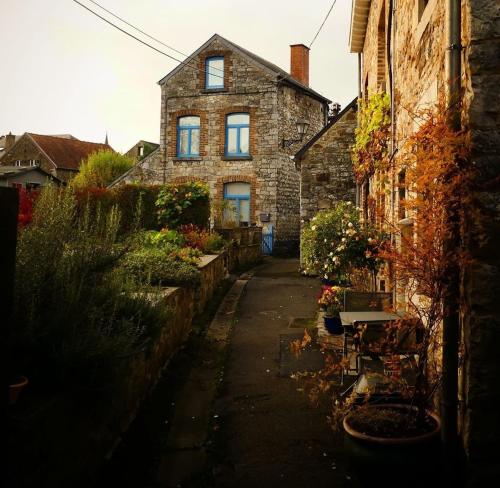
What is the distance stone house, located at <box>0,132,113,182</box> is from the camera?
3919 centimetres

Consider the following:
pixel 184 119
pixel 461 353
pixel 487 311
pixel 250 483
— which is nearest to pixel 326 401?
pixel 250 483

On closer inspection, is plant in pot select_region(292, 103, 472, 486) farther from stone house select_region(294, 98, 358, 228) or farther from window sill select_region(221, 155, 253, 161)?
window sill select_region(221, 155, 253, 161)

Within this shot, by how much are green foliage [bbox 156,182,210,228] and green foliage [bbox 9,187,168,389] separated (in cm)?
956

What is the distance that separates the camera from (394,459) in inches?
119

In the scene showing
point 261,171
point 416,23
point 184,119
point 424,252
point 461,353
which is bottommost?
point 461,353

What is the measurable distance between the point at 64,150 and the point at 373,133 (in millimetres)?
38321

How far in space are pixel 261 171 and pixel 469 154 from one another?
16.7 meters

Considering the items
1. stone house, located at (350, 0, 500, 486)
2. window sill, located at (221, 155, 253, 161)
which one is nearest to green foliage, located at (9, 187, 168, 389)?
stone house, located at (350, 0, 500, 486)

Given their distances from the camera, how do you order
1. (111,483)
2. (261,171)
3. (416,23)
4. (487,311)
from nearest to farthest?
(487,311) → (111,483) → (416,23) → (261,171)

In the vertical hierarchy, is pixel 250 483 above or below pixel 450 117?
below

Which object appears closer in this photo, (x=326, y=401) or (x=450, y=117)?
(x=450, y=117)

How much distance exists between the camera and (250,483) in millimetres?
3566

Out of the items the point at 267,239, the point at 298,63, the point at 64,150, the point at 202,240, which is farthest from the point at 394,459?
the point at 64,150

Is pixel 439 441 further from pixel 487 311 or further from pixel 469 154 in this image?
pixel 469 154
